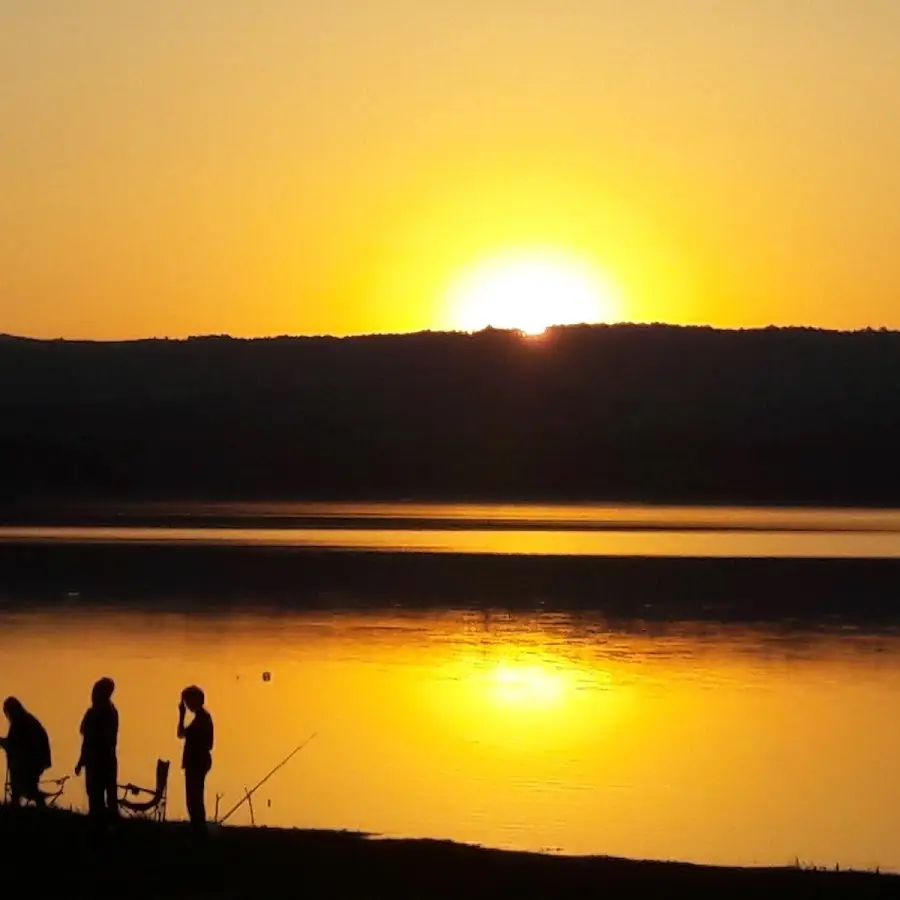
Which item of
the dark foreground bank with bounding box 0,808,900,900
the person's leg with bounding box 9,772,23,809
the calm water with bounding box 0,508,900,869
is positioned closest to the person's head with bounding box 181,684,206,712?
the dark foreground bank with bounding box 0,808,900,900

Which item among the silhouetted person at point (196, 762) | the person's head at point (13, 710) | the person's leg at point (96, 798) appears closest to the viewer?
the person's leg at point (96, 798)

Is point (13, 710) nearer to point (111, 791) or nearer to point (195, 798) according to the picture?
point (111, 791)

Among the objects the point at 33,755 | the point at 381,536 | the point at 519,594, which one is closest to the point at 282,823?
the point at 33,755

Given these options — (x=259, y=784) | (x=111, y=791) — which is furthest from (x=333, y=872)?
(x=259, y=784)

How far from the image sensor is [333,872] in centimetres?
1405

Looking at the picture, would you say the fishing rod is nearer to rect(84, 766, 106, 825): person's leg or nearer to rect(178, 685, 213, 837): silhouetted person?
rect(178, 685, 213, 837): silhouetted person

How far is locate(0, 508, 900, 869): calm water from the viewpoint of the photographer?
1955cm

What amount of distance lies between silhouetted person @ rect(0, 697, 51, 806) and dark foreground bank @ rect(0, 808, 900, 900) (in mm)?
258

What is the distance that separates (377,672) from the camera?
3156 cm

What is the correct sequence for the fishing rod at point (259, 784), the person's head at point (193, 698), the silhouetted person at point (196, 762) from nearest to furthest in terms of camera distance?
the person's head at point (193, 698) < the silhouetted person at point (196, 762) < the fishing rod at point (259, 784)

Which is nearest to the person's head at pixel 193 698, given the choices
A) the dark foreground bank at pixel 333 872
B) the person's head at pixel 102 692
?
the person's head at pixel 102 692

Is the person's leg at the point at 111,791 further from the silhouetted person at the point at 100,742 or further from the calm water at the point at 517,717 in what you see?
the calm water at the point at 517,717

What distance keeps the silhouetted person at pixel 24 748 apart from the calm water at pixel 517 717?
3.36 meters

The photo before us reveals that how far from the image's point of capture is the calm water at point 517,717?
1955 cm
